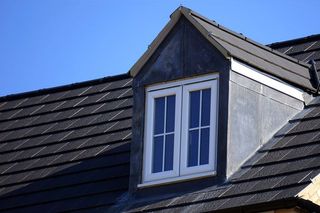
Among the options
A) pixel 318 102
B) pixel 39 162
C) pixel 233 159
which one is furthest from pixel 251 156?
pixel 39 162

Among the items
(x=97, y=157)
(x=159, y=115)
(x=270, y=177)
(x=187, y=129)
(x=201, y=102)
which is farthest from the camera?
(x=97, y=157)

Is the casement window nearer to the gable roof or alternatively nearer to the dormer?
the dormer

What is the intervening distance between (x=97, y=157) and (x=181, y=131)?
2340mm

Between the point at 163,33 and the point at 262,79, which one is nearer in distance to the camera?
the point at 262,79

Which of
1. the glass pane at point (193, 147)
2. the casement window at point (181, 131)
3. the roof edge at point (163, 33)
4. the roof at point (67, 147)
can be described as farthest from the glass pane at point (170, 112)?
the roof at point (67, 147)

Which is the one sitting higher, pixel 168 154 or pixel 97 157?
pixel 97 157

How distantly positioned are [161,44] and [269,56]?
1559 millimetres

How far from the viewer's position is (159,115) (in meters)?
17.8

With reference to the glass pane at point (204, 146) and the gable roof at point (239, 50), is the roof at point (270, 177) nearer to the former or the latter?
the glass pane at point (204, 146)

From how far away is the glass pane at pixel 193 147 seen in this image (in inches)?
672

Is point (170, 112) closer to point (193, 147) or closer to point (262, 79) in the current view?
point (193, 147)

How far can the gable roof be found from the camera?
17578mm

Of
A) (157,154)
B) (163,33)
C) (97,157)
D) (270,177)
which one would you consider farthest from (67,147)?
(270,177)

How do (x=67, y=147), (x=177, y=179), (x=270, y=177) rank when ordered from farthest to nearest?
(x=67, y=147)
(x=177, y=179)
(x=270, y=177)
